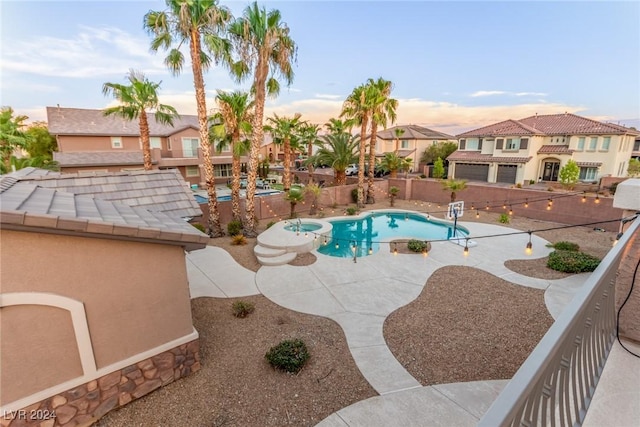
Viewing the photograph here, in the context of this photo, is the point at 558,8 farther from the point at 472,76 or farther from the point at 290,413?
the point at 290,413

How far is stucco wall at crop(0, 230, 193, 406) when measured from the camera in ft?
14.7

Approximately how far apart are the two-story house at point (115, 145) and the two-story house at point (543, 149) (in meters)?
30.3

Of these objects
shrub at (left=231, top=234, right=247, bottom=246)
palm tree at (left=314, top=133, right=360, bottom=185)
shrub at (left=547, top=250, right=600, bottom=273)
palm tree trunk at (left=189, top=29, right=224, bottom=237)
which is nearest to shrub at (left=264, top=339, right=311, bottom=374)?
shrub at (left=231, top=234, right=247, bottom=246)

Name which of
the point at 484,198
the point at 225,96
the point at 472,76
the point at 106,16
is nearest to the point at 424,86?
the point at 472,76

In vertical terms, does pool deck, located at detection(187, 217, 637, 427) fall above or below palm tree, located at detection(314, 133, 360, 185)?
below

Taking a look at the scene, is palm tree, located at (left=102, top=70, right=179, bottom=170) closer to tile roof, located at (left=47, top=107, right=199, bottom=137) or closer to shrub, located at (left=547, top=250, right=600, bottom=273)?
tile roof, located at (left=47, top=107, right=199, bottom=137)

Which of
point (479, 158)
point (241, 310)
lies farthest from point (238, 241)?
point (479, 158)

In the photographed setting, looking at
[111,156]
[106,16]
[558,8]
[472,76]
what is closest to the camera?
[106,16]

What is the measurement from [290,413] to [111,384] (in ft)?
11.6

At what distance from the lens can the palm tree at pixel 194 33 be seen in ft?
42.5

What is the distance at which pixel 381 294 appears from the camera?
1036 cm

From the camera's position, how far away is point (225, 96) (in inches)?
612

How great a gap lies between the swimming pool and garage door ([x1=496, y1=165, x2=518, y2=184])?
18894 mm

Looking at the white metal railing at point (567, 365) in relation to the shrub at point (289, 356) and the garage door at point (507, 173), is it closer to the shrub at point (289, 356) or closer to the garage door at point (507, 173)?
the shrub at point (289, 356)
